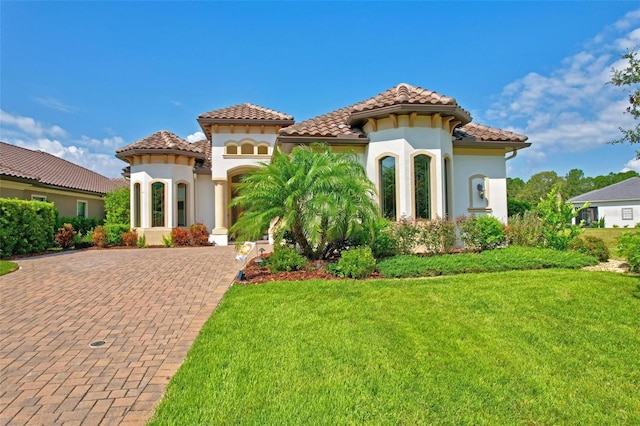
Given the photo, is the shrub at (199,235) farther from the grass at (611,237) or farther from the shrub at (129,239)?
the grass at (611,237)

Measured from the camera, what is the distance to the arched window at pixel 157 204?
1753cm

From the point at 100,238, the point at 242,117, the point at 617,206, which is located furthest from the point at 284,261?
the point at 617,206

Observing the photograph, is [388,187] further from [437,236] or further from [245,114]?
[245,114]

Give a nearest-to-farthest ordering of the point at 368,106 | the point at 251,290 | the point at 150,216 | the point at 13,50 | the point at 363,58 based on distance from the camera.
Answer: the point at 251,290, the point at 13,50, the point at 368,106, the point at 363,58, the point at 150,216

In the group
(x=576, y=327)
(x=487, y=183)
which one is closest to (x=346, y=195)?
(x=576, y=327)

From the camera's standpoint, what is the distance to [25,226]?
530 inches

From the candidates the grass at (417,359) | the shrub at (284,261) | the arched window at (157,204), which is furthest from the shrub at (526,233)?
the arched window at (157,204)

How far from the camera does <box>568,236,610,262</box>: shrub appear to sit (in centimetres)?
962

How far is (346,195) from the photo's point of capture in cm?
834

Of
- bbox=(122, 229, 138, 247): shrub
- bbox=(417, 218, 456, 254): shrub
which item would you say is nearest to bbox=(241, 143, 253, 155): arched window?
bbox=(122, 229, 138, 247): shrub

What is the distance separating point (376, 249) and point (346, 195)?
2254 millimetres

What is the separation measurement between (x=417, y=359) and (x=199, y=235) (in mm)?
15788

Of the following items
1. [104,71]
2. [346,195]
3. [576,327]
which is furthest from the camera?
[104,71]

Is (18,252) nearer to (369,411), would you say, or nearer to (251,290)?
(251,290)
